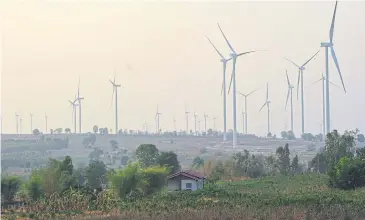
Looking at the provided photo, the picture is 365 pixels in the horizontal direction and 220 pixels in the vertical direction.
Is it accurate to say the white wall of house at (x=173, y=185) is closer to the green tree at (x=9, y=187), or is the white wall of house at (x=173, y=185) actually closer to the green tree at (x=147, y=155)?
the green tree at (x=147, y=155)

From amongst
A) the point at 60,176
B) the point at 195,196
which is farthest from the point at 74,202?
the point at 195,196

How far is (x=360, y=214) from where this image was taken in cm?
2850

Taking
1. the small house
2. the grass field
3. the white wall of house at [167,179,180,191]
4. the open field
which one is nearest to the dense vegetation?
the grass field

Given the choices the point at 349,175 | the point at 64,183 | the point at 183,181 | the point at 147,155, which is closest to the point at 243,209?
the point at 64,183

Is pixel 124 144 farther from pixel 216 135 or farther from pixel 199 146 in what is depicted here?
pixel 216 135

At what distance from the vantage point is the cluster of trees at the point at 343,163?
4384 centimetres

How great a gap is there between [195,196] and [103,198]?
261 inches

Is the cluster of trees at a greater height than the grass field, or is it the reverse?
the cluster of trees

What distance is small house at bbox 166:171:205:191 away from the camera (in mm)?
48062

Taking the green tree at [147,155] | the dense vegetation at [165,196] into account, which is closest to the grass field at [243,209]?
the dense vegetation at [165,196]

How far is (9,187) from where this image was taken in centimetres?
3853

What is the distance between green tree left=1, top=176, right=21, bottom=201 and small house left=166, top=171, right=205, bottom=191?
39.6 ft

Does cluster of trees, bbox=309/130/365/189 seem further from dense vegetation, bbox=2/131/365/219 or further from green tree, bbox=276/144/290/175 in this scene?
green tree, bbox=276/144/290/175

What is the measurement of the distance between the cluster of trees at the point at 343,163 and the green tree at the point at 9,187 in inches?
762
